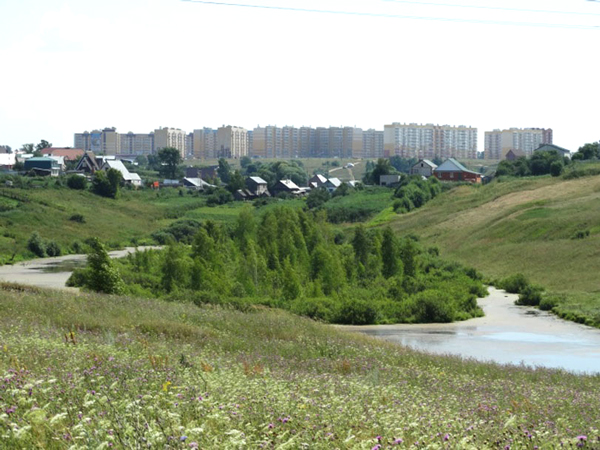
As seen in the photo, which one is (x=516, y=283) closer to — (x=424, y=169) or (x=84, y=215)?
(x=84, y=215)

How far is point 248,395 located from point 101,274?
2495cm

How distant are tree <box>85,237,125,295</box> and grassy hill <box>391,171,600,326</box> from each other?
58.4 ft

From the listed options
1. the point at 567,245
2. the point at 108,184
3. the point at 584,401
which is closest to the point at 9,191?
the point at 108,184

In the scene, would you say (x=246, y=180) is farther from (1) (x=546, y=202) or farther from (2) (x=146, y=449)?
(2) (x=146, y=449)

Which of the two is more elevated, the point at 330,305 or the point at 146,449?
the point at 146,449

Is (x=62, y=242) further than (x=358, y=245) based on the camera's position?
Yes

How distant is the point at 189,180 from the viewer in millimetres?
133625

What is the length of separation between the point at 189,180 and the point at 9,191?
4850 cm

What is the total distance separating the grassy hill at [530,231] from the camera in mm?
45281

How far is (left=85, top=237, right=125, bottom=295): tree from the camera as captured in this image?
3152 cm

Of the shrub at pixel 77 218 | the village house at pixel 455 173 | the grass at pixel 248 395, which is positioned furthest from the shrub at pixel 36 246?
the village house at pixel 455 173

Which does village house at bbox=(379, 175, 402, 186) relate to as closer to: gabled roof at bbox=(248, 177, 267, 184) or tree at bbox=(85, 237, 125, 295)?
gabled roof at bbox=(248, 177, 267, 184)

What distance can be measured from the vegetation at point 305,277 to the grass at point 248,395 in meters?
13.8

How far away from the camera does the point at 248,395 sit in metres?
7.80
